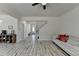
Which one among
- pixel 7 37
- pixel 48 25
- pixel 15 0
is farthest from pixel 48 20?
pixel 15 0

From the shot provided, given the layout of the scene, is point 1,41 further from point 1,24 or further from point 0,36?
point 1,24

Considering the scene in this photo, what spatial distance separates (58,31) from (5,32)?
16.0 feet

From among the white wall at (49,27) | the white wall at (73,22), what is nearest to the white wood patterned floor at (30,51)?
the white wall at (73,22)

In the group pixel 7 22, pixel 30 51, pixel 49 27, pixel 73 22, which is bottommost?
pixel 30 51

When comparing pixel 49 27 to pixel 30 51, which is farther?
pixel 49 27

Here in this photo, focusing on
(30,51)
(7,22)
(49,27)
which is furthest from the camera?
(49,27)

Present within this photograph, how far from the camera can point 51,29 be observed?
10727 mm

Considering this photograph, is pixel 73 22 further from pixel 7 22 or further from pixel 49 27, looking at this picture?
pixel 7 22

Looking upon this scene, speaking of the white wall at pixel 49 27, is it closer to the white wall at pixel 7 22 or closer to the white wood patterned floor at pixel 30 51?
the white wall at pixel 7 22

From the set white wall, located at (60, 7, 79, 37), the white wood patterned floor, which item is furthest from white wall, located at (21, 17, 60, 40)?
the white wood patterned floor

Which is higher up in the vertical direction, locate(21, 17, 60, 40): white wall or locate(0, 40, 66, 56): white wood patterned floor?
locate(21, 17, 60, 40): white wall

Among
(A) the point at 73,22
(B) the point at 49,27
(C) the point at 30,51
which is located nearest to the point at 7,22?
(B) the point at 49,27

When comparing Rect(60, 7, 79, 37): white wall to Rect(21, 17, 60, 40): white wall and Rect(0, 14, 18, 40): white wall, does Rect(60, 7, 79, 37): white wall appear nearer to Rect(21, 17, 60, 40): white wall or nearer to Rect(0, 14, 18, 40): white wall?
Rect(21, 17, 60, 40): white wall

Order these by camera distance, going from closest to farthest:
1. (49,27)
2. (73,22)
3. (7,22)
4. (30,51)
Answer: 1. (30,51)
2. (73,22)
3. (7,22)
4. (49,27)
